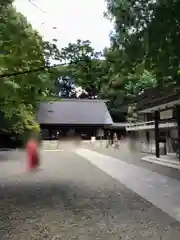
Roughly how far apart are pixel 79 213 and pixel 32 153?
99.1 inches

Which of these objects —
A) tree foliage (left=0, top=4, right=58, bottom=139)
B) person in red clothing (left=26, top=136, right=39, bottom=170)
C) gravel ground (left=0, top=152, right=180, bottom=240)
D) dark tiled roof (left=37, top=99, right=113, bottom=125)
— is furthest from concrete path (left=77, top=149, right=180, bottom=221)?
dark tiled roof (left=37, top=99, right=113, bottom=125)

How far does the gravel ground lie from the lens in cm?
636

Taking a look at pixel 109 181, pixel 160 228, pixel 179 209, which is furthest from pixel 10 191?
pixel 160 228

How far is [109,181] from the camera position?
13.4m

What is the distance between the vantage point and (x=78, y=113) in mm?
56312

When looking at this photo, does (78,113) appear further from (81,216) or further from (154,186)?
(81,216)

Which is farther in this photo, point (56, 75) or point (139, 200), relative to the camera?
point (56, 75)

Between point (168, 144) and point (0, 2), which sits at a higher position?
point (0, 2)

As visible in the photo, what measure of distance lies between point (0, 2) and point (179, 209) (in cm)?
570

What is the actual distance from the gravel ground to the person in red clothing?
2.62ft

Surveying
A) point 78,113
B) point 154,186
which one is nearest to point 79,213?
point 154,186

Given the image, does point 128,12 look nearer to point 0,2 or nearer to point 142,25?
point 142,25

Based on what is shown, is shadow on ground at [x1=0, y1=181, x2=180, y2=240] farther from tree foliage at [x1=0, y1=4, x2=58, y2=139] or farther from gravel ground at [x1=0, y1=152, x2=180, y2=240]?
tree foliage at [x1=0, y1=4, x2=58, y2=139]

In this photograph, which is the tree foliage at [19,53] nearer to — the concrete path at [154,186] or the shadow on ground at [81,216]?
the shadow on ground at [81,216]
